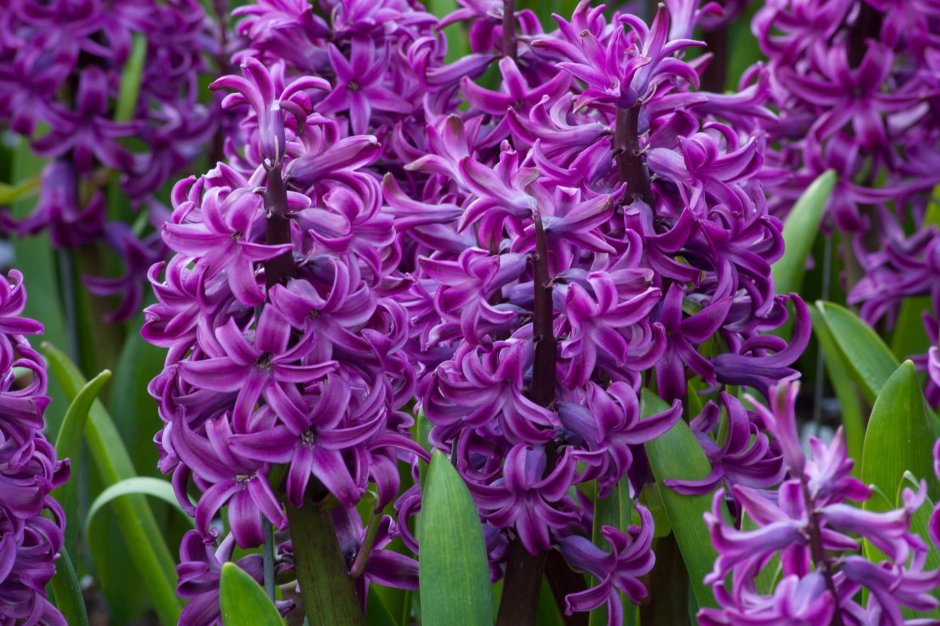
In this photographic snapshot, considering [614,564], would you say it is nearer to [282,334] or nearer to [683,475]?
[683,475]

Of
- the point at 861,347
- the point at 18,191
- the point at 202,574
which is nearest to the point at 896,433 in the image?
the point at 861,347

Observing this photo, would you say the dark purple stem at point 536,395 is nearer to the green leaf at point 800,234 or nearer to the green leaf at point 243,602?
the green leaf at point 243,602

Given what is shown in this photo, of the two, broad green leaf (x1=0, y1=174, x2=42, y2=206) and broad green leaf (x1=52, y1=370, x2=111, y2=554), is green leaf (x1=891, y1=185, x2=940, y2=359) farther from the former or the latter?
broad green leaf (x1=0, y1=174, x2=42, y2=206)

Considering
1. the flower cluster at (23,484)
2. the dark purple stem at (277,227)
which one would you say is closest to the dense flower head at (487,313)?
the dark purple stem at (277,227)

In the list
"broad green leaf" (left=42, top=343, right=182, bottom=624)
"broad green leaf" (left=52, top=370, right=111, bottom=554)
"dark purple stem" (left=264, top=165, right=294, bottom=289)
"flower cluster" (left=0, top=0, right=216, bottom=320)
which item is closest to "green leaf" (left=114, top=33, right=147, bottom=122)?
"flower cluster" (left=0, top=0, right=216, bottom=320)

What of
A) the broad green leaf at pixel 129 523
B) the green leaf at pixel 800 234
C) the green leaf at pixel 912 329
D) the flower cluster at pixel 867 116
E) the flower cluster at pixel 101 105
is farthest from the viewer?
the green leaf at pixel 912 329

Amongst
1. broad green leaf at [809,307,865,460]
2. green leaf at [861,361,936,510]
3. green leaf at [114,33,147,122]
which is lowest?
broad green leaf at [809,307,865,460]

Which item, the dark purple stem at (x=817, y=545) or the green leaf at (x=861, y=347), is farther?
the green leaf at (x=861, y=347)

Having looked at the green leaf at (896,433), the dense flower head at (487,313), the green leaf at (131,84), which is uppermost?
the dense flower head at (487,313)
